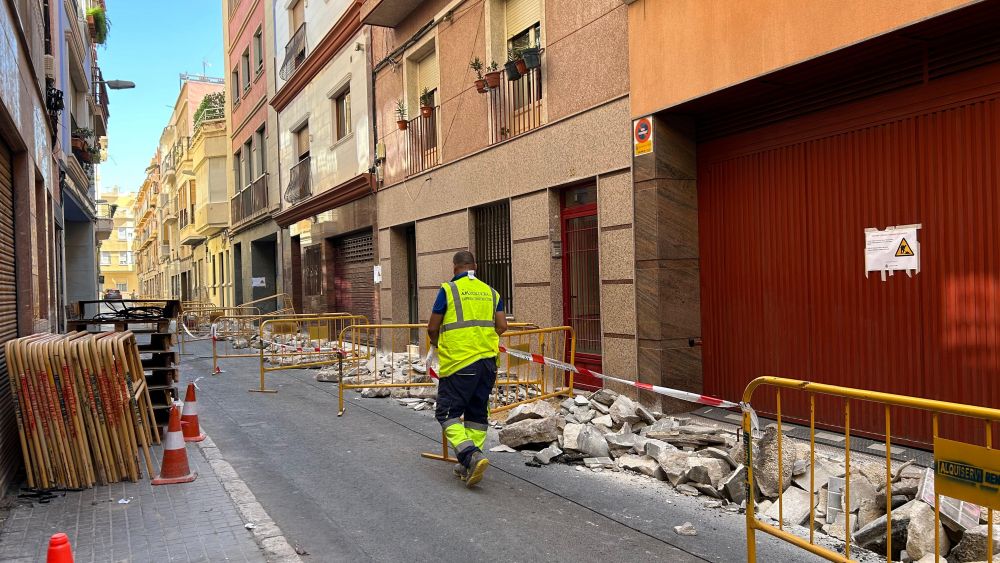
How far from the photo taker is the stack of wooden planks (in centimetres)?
550

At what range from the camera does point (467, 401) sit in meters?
6.07

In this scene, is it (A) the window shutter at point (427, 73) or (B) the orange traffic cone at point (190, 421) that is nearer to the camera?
(B) the orange traffic cone at point (190, 421)

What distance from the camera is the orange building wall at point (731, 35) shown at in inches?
228

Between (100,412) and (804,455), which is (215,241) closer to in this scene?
(100,412)

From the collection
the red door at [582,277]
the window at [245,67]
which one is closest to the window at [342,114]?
the red door at [582,277]

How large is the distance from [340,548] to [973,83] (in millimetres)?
5684

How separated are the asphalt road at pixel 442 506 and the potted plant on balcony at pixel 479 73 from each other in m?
5.48

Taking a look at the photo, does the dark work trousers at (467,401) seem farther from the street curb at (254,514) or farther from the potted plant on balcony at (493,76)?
the potted plant on balcony at (493,76)

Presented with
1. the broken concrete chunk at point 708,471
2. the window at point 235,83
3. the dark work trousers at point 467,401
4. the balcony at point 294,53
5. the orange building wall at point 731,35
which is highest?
the window at point 235,83

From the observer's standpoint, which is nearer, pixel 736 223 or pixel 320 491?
pixel 320 491

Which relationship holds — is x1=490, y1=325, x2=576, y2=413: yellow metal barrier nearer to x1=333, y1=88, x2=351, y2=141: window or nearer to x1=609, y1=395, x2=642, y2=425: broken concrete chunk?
x1=609, y1=395, x2=642, y2=425: broken concrete chunk

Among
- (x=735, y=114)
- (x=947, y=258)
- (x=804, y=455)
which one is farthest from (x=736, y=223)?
(x=804, y=455)

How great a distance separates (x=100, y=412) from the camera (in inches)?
225

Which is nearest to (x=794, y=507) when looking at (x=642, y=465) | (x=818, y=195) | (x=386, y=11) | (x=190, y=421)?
(x=642, y=465)
